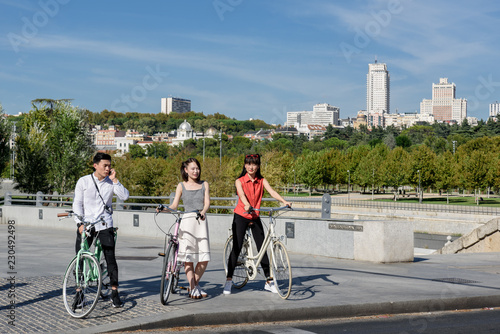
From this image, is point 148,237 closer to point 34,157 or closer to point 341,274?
point 341,274

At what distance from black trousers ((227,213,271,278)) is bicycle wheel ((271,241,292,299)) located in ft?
1.06

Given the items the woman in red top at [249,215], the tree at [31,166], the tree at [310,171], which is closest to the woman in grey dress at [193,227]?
the woman in red top at [249,215]

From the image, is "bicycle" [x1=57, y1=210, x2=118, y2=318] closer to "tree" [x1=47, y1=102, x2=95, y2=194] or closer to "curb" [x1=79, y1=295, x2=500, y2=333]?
"curb" [x1=79, y1=295, x2=500, y2=333]

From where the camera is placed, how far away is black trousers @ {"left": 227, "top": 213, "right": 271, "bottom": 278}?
310 inches

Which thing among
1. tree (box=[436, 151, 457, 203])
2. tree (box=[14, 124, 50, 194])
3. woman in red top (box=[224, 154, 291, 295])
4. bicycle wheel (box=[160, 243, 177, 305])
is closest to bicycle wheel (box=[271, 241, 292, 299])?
woman in red top (box=[224, 154, 291, 295])

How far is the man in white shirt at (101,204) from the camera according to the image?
6784mm

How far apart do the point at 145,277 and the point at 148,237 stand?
8858 mm

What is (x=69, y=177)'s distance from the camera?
1823 inches

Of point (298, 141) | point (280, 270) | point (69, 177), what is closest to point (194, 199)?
point (280, 270)

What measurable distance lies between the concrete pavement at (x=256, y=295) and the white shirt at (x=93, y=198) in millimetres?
1110

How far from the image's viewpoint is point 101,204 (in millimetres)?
6844

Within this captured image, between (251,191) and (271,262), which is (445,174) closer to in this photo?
(251,191)

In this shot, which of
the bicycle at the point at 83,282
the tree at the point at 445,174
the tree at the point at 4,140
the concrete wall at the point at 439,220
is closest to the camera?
the bicycle at the point at 83,282

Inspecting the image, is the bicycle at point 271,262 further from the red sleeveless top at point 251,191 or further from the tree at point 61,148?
the tree at point 61,148
